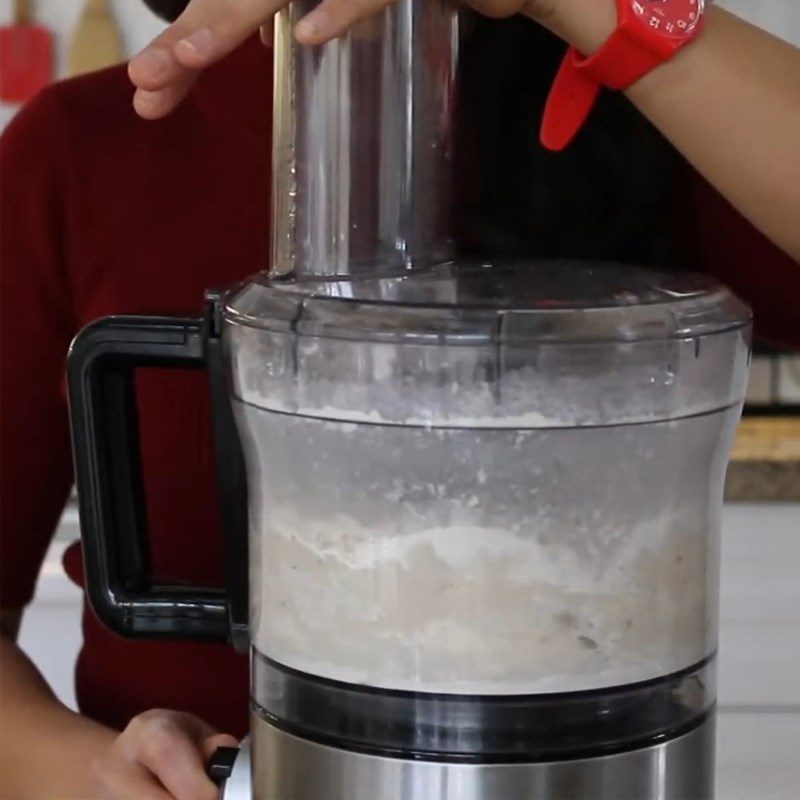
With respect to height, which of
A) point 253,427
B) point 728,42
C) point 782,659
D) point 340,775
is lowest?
point 782,659

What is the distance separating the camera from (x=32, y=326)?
31.9 inches

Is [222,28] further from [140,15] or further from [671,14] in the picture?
[140,15]

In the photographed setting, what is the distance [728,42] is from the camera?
0.49 m

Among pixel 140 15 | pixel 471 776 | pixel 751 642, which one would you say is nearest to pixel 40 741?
pixel 471 776

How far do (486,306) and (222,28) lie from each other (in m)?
0.14

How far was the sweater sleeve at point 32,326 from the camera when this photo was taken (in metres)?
0.79

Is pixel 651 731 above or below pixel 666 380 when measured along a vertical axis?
below

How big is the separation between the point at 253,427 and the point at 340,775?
13 cm

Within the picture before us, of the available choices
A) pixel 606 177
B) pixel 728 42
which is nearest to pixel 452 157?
pixel 728 42

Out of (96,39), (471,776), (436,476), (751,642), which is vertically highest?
(96,39)

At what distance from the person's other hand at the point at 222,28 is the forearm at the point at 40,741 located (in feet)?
1.22

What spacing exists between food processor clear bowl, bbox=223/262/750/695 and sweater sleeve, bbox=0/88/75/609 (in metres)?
0.39

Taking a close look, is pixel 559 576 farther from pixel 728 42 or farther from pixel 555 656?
pixel 728 42

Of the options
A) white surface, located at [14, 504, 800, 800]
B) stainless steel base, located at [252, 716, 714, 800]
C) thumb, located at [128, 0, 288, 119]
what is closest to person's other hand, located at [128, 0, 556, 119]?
thumb, located at [128, 0, 288, 119]
